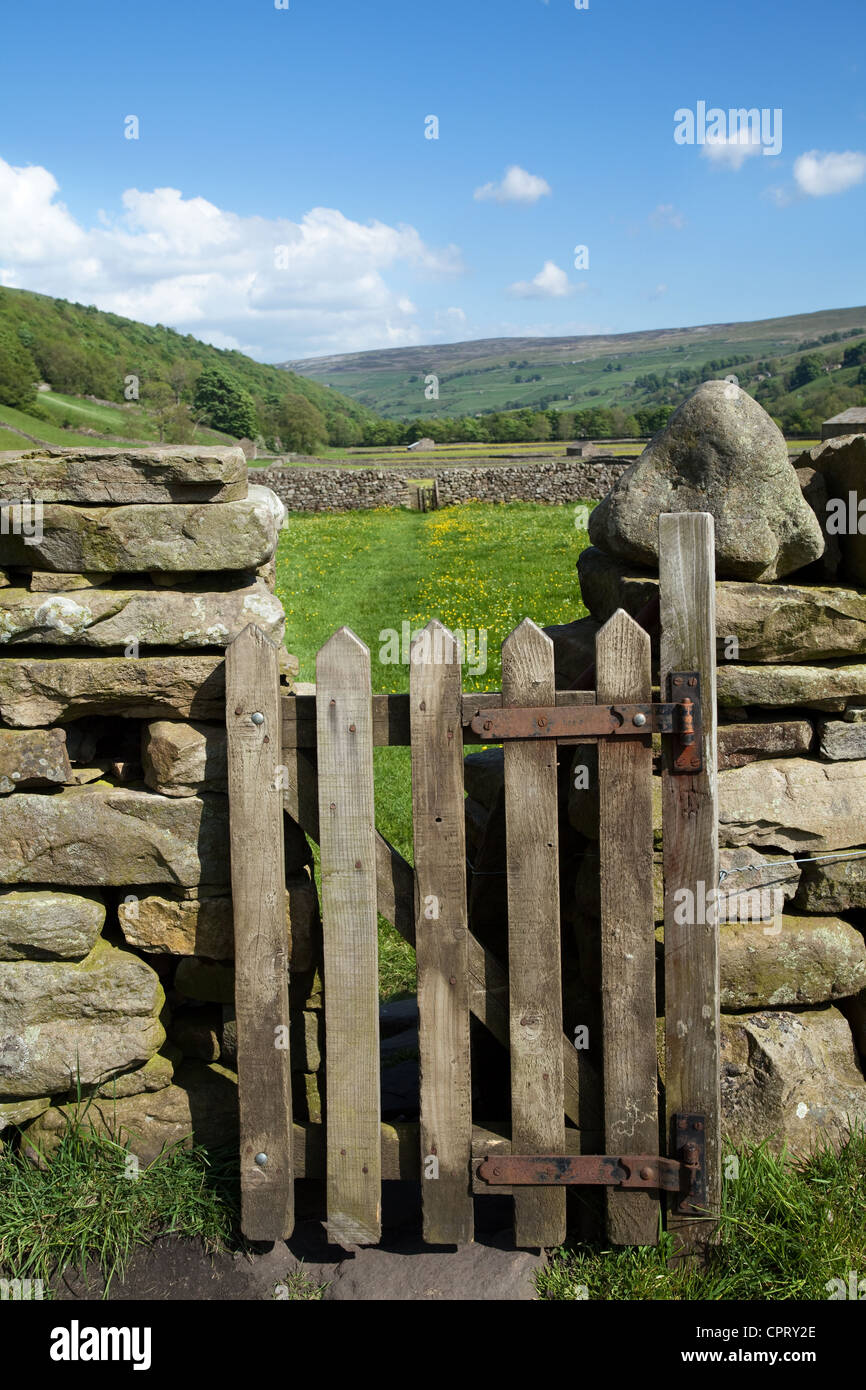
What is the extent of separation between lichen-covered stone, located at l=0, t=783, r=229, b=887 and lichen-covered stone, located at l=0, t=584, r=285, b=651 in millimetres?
515

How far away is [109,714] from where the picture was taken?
3.46m

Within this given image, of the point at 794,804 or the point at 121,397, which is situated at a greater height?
the point at 121,397

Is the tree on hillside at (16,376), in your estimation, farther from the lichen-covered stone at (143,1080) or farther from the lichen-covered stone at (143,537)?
the lichen-covered stone at (143,1080)

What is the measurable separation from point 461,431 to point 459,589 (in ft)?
179

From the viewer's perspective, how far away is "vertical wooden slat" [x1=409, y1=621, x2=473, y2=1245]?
10.1 feet

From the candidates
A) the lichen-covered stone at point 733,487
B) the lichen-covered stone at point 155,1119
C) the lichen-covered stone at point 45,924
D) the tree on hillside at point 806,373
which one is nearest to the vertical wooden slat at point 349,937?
the lichen-covered stone at point 155,1119

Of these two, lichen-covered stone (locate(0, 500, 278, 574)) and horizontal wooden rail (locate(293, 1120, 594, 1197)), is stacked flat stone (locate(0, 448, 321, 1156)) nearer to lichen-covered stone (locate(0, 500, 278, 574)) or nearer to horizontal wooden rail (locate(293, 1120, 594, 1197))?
A: lichen-covered stone (locate(0, 500, 278, 574))

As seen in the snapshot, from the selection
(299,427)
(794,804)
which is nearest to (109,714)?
(794,804)

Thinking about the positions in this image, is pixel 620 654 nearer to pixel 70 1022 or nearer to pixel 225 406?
pixel 70 1022

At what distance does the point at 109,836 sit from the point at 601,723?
1.64 metres

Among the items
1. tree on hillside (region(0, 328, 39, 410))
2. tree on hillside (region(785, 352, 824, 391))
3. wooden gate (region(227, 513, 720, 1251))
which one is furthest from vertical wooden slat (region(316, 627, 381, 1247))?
tree on hillside (region(785, 352, 824, 391))

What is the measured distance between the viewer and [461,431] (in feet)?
221

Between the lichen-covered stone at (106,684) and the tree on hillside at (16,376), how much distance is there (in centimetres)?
5875
